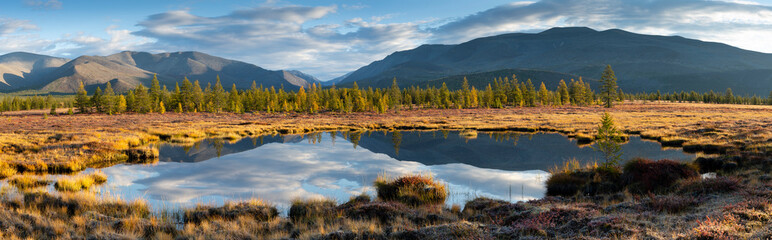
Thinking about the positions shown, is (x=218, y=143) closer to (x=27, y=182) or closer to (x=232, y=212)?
(x=27, y=182)

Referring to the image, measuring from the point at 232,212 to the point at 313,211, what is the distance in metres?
2.69

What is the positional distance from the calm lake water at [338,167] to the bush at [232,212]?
7.23 feet

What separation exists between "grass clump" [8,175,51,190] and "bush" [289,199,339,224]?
44.2ft

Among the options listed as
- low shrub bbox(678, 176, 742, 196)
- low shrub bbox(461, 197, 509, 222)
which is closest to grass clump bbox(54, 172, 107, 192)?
low shrub bbox(461, 197, 509, 222)

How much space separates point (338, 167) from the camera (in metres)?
26.4

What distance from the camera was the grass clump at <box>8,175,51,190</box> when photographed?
59.9 feet

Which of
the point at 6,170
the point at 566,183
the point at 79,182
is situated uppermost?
the point at 6,170

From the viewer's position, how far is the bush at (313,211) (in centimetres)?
1271

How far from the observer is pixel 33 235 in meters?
10.0

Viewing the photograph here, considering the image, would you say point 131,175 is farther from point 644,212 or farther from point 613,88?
point 613,88

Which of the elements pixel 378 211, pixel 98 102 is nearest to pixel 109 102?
pixel 98 102

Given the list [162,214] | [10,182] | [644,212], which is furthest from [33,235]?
[644,212]

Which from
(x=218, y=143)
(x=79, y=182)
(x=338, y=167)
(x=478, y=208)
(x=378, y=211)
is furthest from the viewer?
(x=218, y=143)

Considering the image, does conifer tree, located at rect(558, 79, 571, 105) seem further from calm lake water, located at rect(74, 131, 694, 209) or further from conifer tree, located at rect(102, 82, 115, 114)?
conifer tree, located at rect(102, 82, 115, 114)
